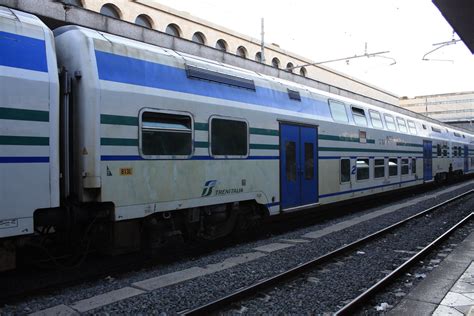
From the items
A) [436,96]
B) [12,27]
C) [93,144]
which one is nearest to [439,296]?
[93,144]

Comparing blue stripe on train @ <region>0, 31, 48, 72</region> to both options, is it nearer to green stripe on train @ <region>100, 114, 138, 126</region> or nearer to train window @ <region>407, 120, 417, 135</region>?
green stripe on train @ <region>100, 114, 138, 126</region>

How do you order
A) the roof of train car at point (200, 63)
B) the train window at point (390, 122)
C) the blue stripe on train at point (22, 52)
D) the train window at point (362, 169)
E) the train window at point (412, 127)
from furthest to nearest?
the train window at point (412, 127) < the train window at point (390, 122) < the train window at point (362, 169) < the roof of train car at point (200, 63) < the blue stripe on train at point (22, 52)

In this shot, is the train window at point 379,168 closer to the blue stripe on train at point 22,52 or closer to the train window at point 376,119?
the train window at point 376,119

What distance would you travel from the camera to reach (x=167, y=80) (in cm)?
654

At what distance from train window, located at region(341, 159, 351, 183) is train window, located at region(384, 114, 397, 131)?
4055 mm

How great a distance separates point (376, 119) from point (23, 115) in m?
11.6

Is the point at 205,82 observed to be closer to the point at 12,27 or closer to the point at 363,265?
the point at 12,27

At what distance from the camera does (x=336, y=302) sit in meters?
5.34

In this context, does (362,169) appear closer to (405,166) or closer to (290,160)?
(290,160)

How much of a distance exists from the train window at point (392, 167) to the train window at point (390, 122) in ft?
3.71

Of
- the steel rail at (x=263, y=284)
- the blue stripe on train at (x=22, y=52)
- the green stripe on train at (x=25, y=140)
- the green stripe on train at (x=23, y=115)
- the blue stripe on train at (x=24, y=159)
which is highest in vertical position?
the blue stripe on train at (x=22, y=52)

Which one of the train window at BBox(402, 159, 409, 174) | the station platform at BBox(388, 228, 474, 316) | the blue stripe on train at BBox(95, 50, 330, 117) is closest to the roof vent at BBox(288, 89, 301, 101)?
the blue stripe on train at BBox(95, 50, 330, 117)

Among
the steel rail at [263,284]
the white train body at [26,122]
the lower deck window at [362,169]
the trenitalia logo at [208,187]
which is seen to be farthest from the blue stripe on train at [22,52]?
the lower deck window at [362,169]

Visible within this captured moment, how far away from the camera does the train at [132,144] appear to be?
16.0ft
